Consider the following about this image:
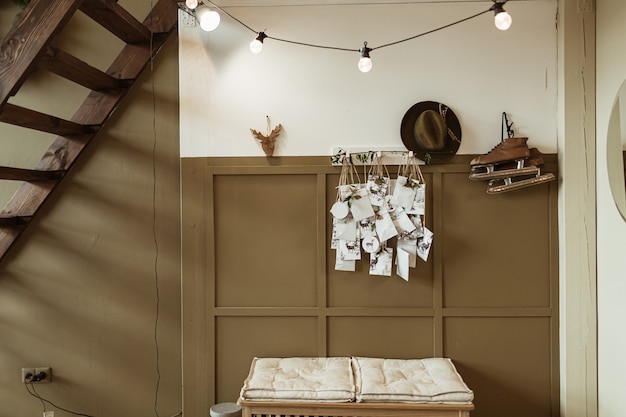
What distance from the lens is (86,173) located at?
3055 millimetres

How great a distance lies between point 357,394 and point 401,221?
0.90m

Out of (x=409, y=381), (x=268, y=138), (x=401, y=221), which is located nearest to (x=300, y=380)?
(x=409, y=381)

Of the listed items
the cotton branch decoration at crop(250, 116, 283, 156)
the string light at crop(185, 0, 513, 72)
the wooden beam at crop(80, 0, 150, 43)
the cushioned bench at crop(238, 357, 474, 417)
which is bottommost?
the cushioned bench at crop(238, 357, 474, 417)

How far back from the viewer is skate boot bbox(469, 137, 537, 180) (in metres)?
2.71

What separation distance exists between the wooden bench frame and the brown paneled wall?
448 mm

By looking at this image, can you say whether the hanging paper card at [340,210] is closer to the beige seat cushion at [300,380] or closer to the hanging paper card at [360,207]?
the hanging paper card at [360,207]

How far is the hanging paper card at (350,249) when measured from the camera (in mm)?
2838

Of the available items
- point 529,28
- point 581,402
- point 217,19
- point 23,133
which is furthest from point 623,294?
point 23,133

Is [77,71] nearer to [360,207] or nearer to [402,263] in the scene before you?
[360,207]

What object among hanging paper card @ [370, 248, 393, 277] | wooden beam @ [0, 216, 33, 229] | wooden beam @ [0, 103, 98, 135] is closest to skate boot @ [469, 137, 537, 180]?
hanging paper card @ [370, 248, 393, 277]

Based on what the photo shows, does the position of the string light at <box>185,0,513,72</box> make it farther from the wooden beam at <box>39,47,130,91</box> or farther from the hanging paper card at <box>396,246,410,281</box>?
the hanging paper card at <box>396,246,410,281</box>

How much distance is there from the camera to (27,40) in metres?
2.25

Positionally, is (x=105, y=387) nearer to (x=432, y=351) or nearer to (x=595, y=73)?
(x=432, y=351)

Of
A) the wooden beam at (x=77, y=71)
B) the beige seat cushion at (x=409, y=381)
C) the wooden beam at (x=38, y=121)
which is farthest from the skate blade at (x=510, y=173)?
the wooden beam at (x=38, y=121)
